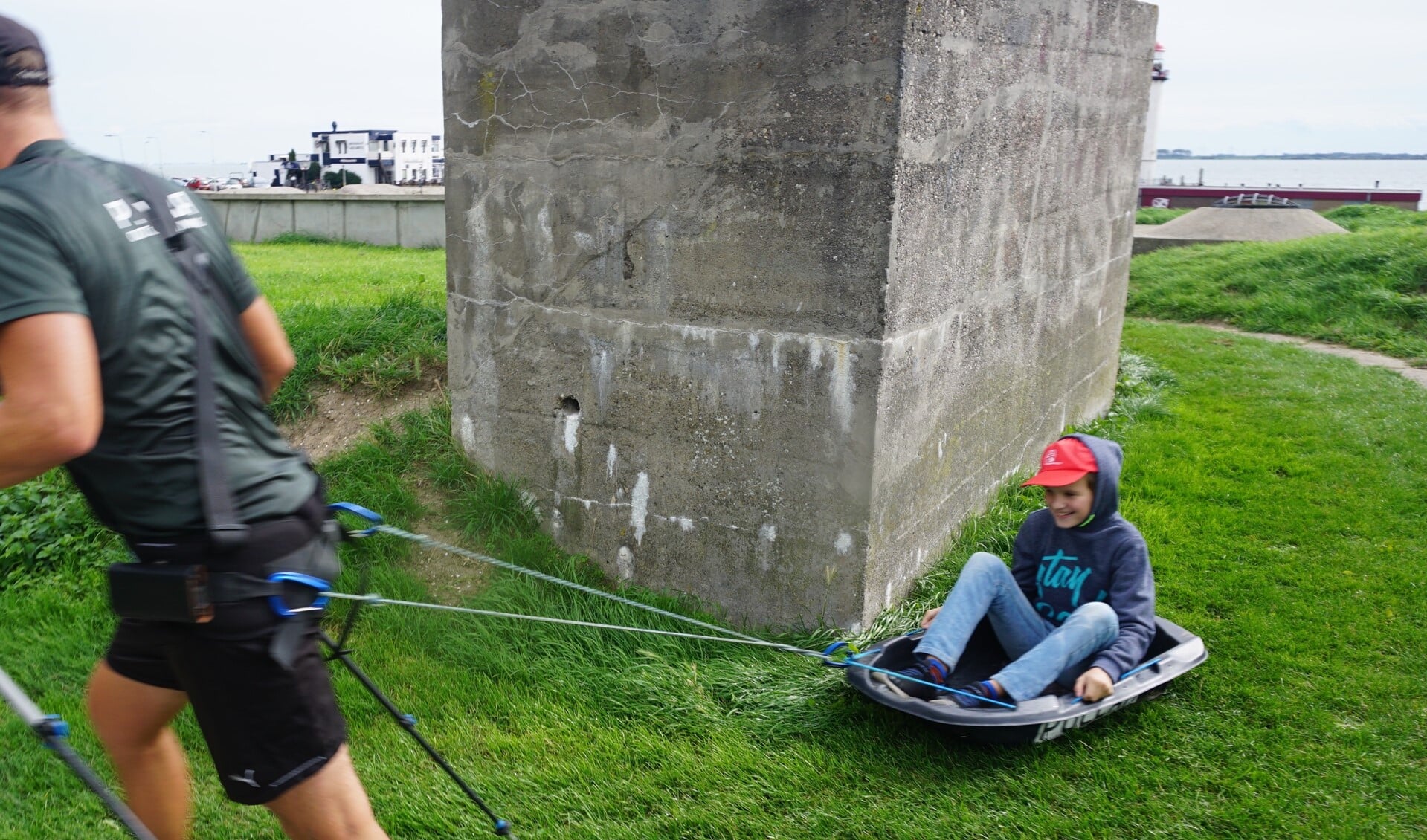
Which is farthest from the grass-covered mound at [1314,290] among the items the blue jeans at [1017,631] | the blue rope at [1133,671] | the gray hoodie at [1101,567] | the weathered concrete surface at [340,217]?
the weathered concrete surface at [340,217]

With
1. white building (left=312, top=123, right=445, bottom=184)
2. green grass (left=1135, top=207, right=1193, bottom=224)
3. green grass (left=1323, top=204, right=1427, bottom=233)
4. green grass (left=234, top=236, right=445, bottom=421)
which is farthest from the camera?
white building (left=312, top=123, right=445, bottom=184)

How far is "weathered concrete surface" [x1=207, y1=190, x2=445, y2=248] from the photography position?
17.2m

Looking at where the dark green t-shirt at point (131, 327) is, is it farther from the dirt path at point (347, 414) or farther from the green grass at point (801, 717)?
→ the dirt path at point (347, 414)

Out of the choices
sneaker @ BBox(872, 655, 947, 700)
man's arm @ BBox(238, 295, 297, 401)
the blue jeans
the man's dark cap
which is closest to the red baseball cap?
the blue jeans

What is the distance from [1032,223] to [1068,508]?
7.54 feet

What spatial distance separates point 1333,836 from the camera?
10.8 feet

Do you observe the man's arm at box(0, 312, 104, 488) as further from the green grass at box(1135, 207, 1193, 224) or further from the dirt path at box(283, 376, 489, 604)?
the green grass at box(1135, 207, 1193, 224)

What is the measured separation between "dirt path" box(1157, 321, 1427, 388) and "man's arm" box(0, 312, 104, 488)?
32.4 feet

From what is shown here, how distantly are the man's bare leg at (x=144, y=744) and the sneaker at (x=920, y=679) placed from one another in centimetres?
211

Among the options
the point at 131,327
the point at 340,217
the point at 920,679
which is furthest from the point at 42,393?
the point at 340,217

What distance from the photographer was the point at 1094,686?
3645 mm

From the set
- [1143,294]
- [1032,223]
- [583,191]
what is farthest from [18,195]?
[1143,294]

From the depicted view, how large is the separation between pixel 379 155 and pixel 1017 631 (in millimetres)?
48451

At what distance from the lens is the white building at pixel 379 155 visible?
156ft
